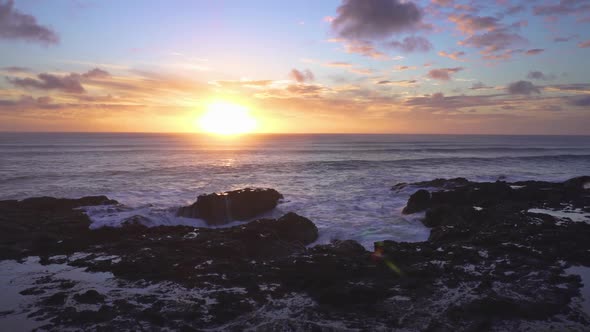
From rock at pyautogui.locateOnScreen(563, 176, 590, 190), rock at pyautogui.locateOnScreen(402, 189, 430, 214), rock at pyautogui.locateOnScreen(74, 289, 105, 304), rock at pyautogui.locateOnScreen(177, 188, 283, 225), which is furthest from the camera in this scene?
rock at pyautogui.locateOnScreen(563, 176, 590, 190)

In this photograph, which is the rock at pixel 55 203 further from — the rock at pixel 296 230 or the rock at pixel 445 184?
the rock at pixel 445 184

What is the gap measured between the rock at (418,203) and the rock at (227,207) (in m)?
8.36

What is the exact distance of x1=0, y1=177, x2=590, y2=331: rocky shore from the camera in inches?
293

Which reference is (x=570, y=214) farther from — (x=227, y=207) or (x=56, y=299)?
(x=56, y=299)

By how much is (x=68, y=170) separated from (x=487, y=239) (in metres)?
42.5

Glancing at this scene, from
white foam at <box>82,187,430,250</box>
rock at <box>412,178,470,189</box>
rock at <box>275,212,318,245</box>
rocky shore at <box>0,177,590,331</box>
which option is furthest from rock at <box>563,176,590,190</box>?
rock at <box>275,212,318,245</box>

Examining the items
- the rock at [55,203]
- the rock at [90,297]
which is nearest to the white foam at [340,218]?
the rock at [55,203]

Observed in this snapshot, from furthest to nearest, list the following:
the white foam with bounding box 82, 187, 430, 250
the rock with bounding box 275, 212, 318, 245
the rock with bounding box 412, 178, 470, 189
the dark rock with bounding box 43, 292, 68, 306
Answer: the rock with bounding box 412, 178, 470, 189 → the white foam with bounding box 82, 187, 430, 250 → the rock with bounding box 275, 212, 318, 245 → the dark rock with bounding box 43, 292, 68, 306

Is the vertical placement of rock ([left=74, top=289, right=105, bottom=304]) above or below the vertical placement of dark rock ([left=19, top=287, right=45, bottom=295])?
above

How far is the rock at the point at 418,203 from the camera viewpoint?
64.0 ft

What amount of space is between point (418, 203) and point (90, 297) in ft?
55.1

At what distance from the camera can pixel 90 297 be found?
27.5ft

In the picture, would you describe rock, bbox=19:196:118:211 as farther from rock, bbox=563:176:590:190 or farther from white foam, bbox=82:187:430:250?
rock, bbox=563:176:590:190

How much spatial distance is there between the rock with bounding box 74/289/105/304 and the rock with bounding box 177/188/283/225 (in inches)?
397
